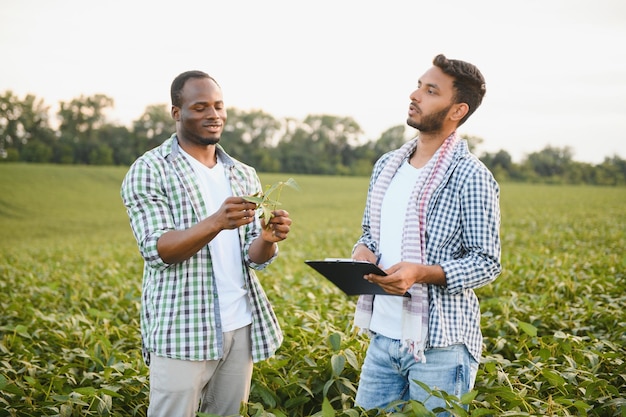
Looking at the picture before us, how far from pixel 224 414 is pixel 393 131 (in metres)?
60.8

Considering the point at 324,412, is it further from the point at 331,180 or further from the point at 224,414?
the point at 331,180

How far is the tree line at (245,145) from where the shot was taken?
47656mm

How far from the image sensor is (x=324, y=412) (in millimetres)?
2209

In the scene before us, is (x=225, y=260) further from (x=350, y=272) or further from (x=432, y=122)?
(x=432, y=122)

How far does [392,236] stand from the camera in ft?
7.84

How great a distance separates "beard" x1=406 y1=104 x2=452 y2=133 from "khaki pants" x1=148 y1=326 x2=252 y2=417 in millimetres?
1148

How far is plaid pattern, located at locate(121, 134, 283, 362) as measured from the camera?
2314 mm

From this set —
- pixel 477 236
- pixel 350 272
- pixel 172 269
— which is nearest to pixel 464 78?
pixel 477 236

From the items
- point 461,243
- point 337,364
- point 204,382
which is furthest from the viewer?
point 337,364

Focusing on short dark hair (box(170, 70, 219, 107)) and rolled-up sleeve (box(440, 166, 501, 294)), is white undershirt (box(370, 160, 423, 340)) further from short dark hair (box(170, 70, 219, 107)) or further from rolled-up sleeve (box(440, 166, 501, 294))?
short dark hair (box(170, 70, 219, 107))

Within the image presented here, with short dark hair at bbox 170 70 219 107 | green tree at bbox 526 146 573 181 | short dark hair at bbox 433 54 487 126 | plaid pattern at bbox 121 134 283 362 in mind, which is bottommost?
plaid pattern at bbox 121 134 283 362

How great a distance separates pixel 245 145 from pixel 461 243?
55189 mm

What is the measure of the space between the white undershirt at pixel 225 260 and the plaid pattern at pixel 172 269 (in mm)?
55

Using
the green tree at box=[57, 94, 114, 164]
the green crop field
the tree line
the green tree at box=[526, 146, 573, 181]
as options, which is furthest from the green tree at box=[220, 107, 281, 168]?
the green crop field
